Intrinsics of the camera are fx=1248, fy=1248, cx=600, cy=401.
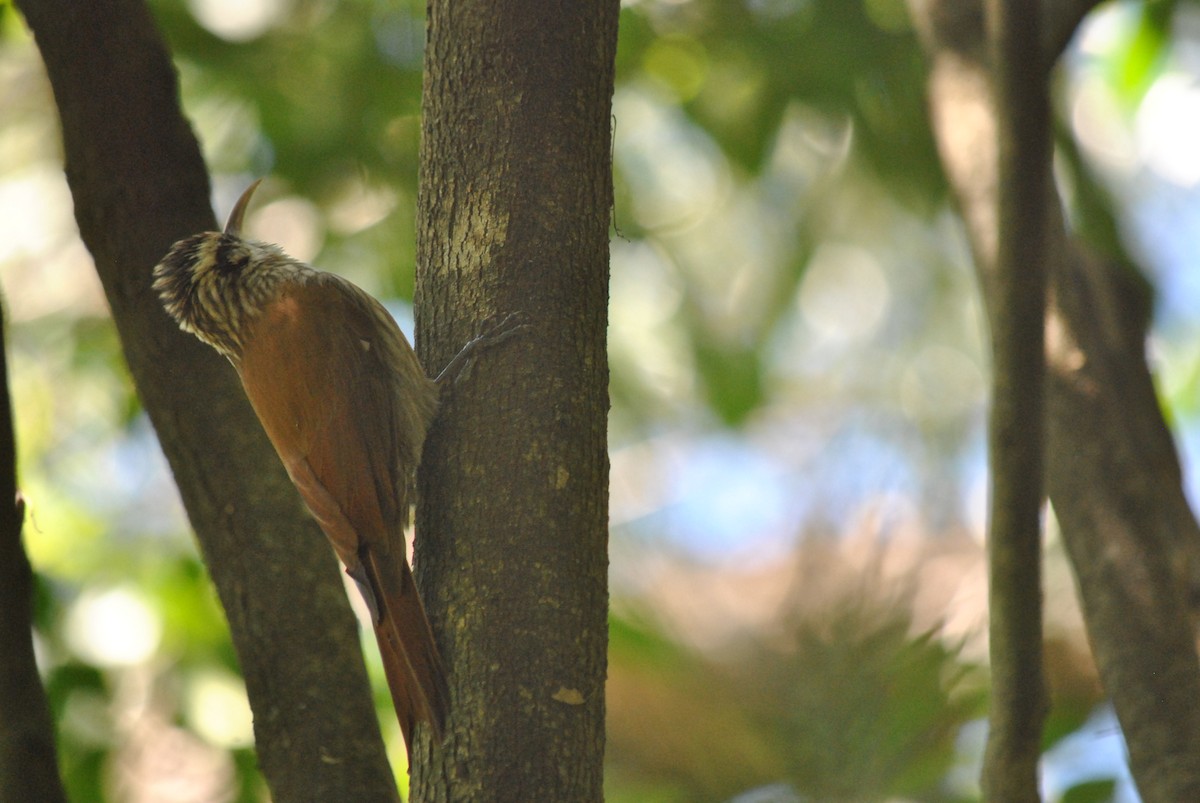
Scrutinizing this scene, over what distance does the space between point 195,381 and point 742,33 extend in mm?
2454

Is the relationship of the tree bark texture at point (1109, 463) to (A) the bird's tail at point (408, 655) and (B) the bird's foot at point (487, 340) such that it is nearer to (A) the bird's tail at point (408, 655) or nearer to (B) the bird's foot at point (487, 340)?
(B) the bird's foot at point (487, 340)

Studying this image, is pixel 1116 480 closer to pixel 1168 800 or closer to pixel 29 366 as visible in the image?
pixel 1168 800

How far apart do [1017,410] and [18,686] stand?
1779mm

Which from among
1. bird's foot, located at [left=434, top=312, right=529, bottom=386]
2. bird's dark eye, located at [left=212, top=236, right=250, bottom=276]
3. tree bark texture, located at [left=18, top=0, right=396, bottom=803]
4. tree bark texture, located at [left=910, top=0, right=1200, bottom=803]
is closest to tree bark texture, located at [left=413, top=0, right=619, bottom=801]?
bird's foot, located at [left=434, top=312, right=529, bottom=386]

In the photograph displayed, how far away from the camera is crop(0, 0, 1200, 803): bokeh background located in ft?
6.56

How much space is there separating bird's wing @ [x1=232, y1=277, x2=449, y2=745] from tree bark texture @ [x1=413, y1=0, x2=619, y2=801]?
0.22 meters

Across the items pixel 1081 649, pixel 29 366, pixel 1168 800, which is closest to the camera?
pixel 1168 800

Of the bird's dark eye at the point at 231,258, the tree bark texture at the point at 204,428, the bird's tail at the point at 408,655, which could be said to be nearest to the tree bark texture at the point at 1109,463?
the bird's tail at the point at 408,655

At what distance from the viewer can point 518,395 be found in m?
1.92

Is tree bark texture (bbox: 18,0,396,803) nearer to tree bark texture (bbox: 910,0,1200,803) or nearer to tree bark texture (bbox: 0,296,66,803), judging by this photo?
tree bark texture (bbox: 0,296,66,803)

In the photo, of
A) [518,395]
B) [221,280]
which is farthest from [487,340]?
[221,280]

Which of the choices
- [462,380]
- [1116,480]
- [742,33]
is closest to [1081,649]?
[1116,480]

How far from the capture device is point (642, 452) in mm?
5594

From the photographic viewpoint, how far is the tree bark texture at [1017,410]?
2.01 metres
